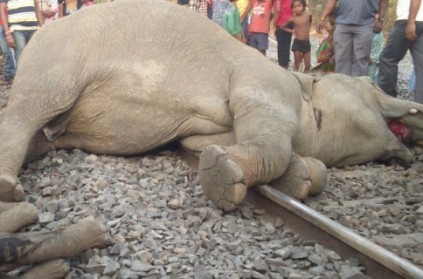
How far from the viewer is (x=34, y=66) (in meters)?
4.34

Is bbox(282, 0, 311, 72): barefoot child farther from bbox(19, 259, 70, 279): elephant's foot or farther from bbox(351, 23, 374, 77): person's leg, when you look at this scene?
bbox(19, 259, 70, 279): elephant's foot

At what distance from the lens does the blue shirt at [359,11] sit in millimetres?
6934

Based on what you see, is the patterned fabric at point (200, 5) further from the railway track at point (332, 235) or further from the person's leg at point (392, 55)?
the railway track at point (332, 235)

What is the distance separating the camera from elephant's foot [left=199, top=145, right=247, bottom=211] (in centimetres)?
333

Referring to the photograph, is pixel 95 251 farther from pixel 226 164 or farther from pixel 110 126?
pixel 110 126

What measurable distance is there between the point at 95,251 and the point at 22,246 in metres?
0.41

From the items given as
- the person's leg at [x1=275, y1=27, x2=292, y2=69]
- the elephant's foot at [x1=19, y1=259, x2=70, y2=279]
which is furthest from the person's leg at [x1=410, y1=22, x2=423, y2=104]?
the elephant's foot at [x1=19, y1=259, x2=70, y2=279]

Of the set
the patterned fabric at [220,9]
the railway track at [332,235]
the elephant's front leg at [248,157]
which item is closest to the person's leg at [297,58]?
the patterned fabric at [220,9]

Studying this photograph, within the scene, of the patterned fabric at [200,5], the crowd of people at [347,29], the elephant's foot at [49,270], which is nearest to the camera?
the elephant's foot at [49,270]

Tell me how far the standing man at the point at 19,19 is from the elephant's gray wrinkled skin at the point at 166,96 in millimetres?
4795

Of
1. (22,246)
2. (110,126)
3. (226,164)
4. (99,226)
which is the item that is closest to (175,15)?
(110,126)

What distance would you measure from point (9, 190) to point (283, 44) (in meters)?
7.02

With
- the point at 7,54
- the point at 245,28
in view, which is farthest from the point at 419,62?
the point at 7,54

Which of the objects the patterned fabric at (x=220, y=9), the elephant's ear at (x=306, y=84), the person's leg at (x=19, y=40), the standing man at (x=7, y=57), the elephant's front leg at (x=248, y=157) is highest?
the patterned fabric at (x=220, y=9)
